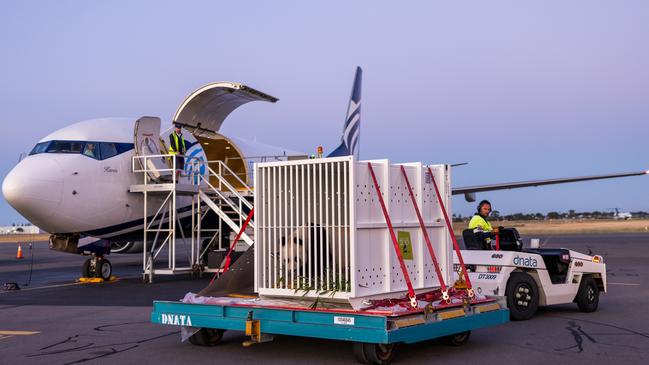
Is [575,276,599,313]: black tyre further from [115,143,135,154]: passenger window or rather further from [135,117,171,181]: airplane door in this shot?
[115,143,135,154]: passenger window

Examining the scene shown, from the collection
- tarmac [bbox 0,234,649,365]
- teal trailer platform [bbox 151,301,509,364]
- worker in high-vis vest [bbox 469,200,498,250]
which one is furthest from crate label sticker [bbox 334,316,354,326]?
worker in high-vis vest [bbox 469,200,498,250]

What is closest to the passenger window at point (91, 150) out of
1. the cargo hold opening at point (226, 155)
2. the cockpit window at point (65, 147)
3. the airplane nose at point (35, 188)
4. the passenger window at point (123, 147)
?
the cockpit window at point (65, 147)

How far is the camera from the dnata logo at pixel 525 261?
373 inches

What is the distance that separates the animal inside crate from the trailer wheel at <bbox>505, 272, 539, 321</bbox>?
214 cm

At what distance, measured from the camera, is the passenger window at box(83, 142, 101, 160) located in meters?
15.5

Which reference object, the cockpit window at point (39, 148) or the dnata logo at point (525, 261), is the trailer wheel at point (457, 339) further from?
the cockpit window at point (39, 148)

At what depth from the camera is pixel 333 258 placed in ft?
21.9

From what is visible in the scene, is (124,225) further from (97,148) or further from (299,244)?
(299,244)

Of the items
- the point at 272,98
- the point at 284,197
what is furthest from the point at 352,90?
the point at 284,197

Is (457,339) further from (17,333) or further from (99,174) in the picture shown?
(99,174)

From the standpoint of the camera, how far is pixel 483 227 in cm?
1016

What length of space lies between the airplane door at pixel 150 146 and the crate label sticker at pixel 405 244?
9.91m

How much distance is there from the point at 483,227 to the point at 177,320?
4.97 metres

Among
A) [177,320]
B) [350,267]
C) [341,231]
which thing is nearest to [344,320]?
[350,267]
